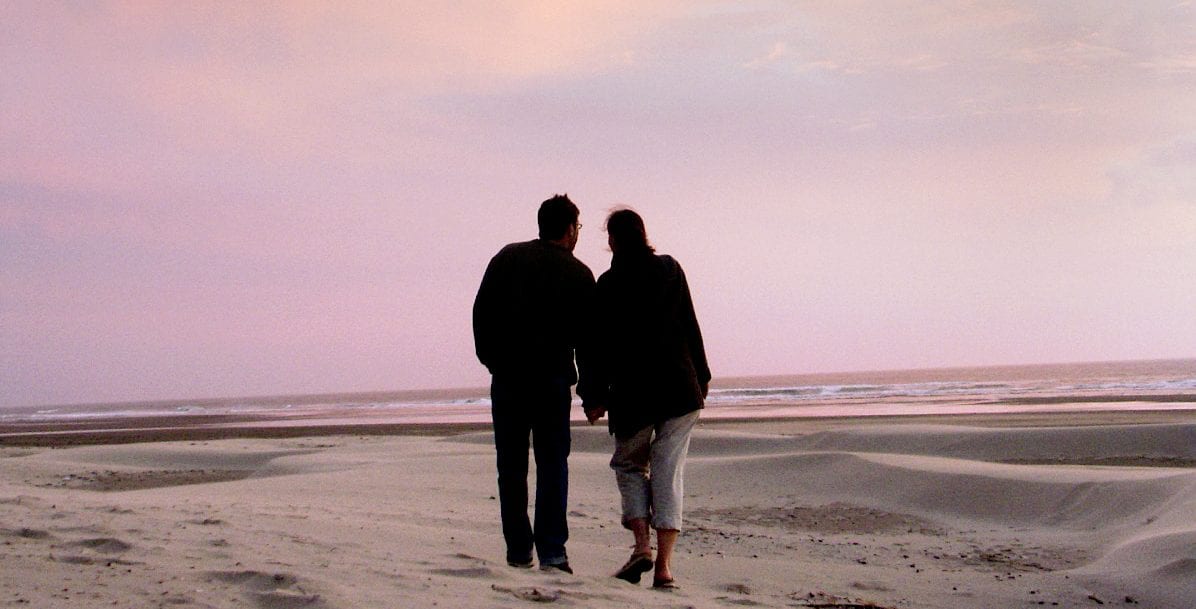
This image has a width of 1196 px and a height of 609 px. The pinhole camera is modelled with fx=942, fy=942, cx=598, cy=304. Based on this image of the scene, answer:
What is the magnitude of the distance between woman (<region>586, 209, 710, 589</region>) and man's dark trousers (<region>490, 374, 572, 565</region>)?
22 cm

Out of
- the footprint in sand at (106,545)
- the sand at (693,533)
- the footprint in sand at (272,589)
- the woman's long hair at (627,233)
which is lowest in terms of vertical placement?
the sand at (693,533)

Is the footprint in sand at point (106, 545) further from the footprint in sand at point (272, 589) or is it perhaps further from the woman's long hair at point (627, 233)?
the woman's long hair at point (627, 233)

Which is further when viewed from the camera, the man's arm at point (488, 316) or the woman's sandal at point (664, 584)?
the man's arm at point (488, 316)

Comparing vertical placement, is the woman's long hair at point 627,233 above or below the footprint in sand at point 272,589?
above

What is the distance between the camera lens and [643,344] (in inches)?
183

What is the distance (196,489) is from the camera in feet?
29.3

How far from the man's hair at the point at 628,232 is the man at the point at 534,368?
25 centimetres

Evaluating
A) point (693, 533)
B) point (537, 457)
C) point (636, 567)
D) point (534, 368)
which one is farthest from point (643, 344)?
point (693, 533)

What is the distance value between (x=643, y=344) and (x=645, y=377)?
0.54 ft

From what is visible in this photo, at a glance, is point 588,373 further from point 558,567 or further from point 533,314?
point 558,567

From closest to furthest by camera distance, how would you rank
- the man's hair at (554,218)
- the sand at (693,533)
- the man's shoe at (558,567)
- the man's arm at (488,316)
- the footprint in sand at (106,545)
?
the sand at (693,533), the footprint in sand at (106,545), the man's shoe at (558,567), the man's arm at (488,316), the man's hair at (554,218)

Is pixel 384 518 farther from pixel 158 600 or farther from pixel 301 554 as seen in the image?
pixel 158 600

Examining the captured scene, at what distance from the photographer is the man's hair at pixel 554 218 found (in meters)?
4.80

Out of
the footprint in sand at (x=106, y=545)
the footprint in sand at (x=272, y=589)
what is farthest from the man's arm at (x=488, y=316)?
the footprint in sand at (x=106, y=545)
